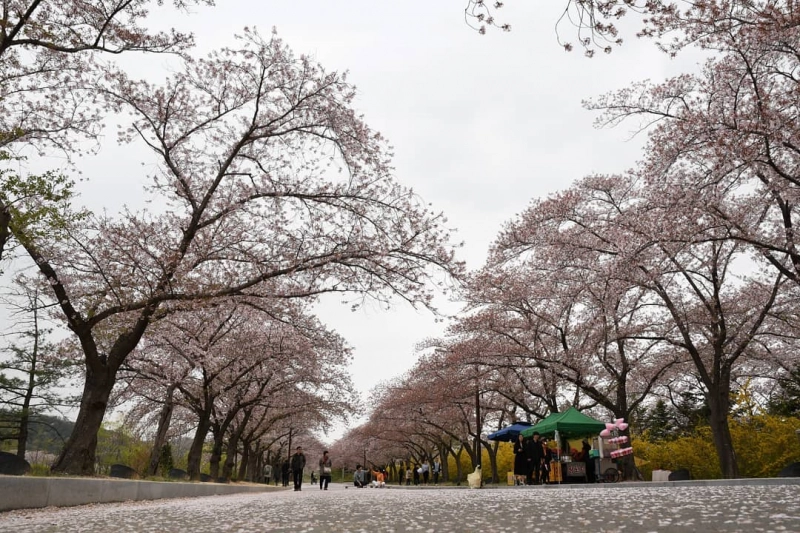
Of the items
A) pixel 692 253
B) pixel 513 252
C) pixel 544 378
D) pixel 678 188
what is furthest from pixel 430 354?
pixel 678 188

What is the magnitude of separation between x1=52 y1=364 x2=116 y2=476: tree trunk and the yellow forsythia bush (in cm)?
2007

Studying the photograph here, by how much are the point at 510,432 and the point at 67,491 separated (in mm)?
18261

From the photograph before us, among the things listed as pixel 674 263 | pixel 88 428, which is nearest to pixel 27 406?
pixel 88 428

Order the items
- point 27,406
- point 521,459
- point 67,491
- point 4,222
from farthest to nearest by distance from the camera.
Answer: point 27,406 < point 521,459 < point 4,222 < point 67,491

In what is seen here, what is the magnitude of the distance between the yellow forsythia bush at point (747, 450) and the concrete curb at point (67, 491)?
1898 centimetres

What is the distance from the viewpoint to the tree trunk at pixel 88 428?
12.5 m

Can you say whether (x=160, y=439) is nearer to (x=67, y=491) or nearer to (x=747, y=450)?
(x=67, y=491)

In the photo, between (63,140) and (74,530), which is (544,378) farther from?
(74,530)

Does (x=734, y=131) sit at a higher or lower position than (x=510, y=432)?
higher

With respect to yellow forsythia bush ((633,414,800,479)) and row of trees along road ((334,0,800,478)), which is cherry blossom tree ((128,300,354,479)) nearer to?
row of trees along road ((334,0,800,478))

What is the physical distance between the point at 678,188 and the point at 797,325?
10.5 metres

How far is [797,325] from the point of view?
67.6 ft

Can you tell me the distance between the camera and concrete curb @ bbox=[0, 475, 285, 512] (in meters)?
7.81

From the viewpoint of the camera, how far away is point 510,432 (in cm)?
2422
